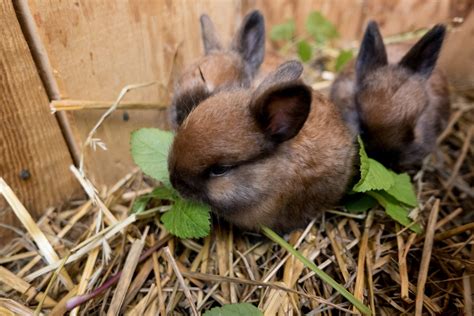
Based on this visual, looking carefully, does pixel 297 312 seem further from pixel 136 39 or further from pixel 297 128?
pixel 136 39

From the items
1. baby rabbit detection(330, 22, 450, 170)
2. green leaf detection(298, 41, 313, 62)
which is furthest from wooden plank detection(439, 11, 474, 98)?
green leaf detection(298, 41, 313, 62)

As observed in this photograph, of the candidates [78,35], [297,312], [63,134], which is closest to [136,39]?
[78,35]

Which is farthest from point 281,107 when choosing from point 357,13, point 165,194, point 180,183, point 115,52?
point 357,13

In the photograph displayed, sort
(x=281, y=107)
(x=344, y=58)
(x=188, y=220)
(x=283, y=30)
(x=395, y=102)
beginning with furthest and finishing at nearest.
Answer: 1. (x=283, y=30)
2. (x=344, y=58)
3. (x=395, y=102)
4. (x=188, y=220)
5. (x=281, y=107)

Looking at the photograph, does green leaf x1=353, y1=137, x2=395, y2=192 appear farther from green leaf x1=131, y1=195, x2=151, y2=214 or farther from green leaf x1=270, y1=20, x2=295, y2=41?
green leaf x1=270, y1=20, x2=295, y2=41

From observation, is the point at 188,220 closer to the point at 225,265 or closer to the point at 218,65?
the point at 225,265

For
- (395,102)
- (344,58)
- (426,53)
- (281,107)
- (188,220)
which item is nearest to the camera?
(281,107)
